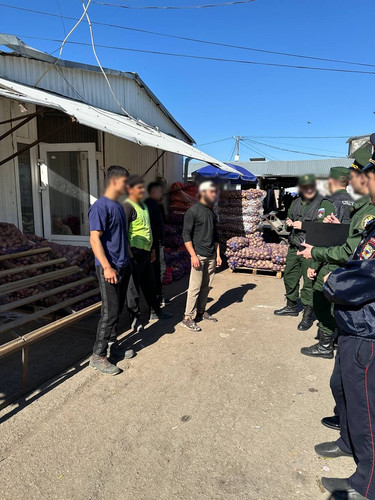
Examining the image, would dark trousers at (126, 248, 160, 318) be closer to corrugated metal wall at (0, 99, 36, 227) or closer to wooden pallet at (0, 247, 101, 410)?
wooden pallet at (0, 247, 101, 410)

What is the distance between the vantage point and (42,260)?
5211 mm

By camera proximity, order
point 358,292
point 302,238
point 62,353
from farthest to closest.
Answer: point 302,238, point 62,353, point 358,292

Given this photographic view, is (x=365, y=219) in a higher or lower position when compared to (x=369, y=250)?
higher

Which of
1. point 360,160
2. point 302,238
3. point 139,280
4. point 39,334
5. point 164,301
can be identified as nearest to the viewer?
point 360,160

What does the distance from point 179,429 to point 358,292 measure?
1.75 meters

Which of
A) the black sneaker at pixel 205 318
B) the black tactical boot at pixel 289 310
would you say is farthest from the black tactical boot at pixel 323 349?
the black sneaker at pixel 205 318

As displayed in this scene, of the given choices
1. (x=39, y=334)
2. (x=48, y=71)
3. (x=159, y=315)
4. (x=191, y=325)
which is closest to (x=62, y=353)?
(x=39, y=334)

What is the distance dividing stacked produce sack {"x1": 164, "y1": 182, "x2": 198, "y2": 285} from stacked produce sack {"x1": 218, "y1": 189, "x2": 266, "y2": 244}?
0.92 m

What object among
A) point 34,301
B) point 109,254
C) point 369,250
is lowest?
point 34,301

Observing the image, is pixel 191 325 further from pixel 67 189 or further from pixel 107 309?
pixel 67 189

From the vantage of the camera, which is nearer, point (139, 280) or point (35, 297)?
point (35, 297)

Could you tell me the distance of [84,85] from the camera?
24.0ft

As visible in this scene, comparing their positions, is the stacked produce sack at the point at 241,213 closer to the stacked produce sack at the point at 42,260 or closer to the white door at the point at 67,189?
the white door at the point at 67,189

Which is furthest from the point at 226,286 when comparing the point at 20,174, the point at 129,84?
the point at 129,84
